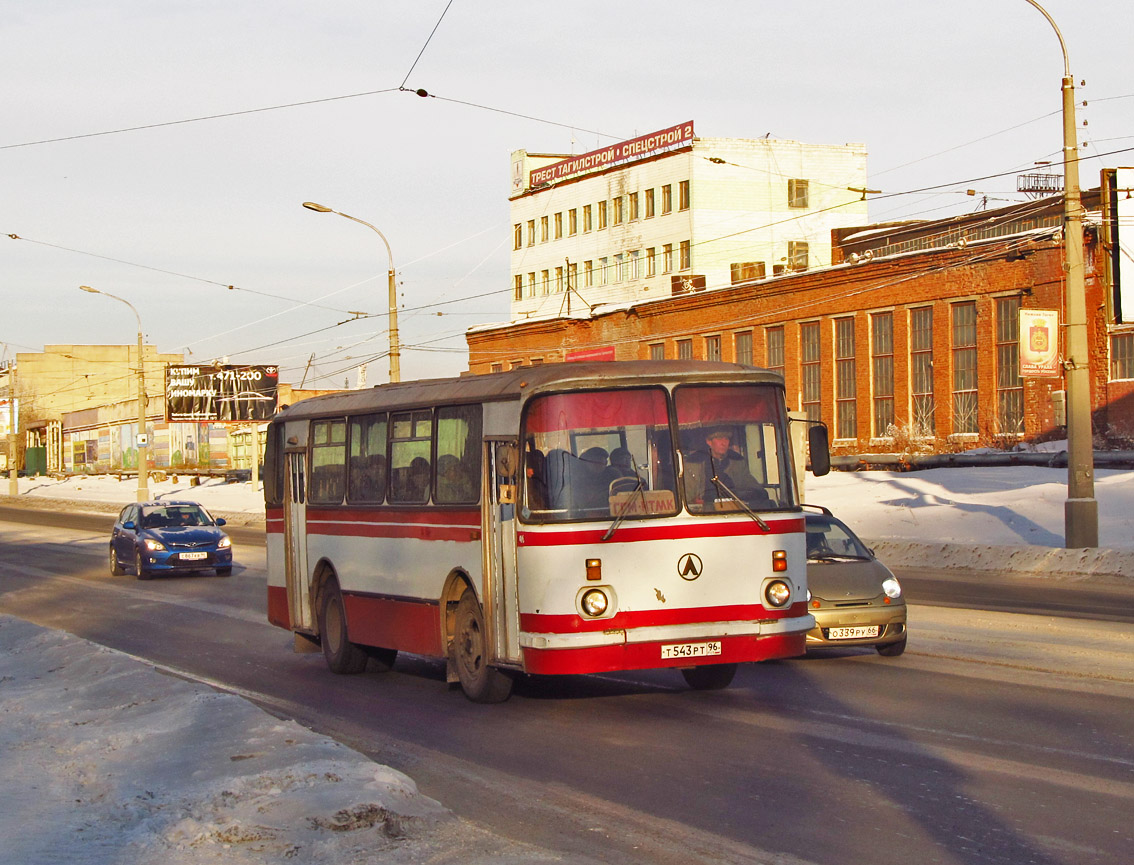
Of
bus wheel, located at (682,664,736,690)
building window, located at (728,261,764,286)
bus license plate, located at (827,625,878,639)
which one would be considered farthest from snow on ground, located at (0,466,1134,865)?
building window, located at (728,261,764,286)

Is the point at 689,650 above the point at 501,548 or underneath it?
underneath

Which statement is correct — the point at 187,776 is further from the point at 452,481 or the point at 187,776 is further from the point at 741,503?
the point at 741,503

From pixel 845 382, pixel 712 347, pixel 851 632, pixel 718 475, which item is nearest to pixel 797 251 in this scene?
pixel 712 347

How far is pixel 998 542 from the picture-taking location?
1255 inches

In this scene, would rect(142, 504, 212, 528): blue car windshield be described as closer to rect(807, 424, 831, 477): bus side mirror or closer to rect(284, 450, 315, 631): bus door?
rect(284, 450, 315, 631): bus door

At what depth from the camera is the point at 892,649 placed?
14.4 m

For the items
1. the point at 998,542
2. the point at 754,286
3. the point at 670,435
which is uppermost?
the point at 754,286

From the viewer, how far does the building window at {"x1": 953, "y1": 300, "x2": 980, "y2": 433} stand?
50406 millimetres

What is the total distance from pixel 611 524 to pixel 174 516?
74.9 feet

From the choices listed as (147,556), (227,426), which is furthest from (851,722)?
(227,426)

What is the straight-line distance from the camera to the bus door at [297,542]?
1587 centimetres

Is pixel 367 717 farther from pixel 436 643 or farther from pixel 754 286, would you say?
pixel 754 286

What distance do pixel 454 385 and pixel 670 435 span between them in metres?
2.42

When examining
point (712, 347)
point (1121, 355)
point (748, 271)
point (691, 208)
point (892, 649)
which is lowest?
point (892, 649)
